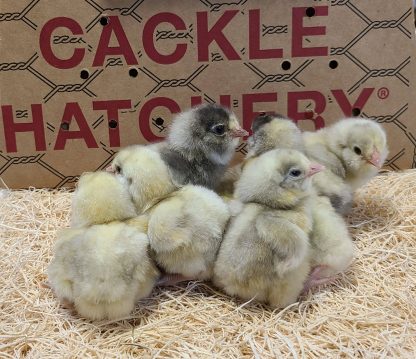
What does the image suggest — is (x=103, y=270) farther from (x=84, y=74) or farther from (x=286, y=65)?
(x=286, y=65)

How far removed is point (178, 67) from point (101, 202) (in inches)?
27.1

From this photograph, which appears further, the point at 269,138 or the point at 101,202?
the point at 269,138

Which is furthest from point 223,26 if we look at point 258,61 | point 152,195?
point 152,195

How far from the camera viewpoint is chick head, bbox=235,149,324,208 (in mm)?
1265

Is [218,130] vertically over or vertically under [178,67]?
under

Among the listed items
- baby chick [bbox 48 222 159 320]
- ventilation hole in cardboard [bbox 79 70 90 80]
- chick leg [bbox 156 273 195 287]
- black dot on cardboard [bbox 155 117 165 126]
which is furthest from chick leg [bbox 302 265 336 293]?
ventilation hole in cardboard [bbox 79 70 90 80]

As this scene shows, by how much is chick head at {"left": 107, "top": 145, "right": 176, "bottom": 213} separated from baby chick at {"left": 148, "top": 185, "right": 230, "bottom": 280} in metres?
0.05

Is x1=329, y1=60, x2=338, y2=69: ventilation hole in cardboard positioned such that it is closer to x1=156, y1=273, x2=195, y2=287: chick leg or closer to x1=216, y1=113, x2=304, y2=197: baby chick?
x1=216, y1=113, x2=304, y2=197: baby chick

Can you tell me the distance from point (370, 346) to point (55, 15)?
55.7 inches

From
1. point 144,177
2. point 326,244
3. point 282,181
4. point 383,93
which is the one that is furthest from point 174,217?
point 383,93

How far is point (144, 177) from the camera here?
133 cm

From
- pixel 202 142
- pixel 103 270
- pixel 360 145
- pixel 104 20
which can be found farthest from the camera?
pixel 104 20

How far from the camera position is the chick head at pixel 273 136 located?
1.48 metres

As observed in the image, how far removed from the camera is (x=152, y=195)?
1.33m
